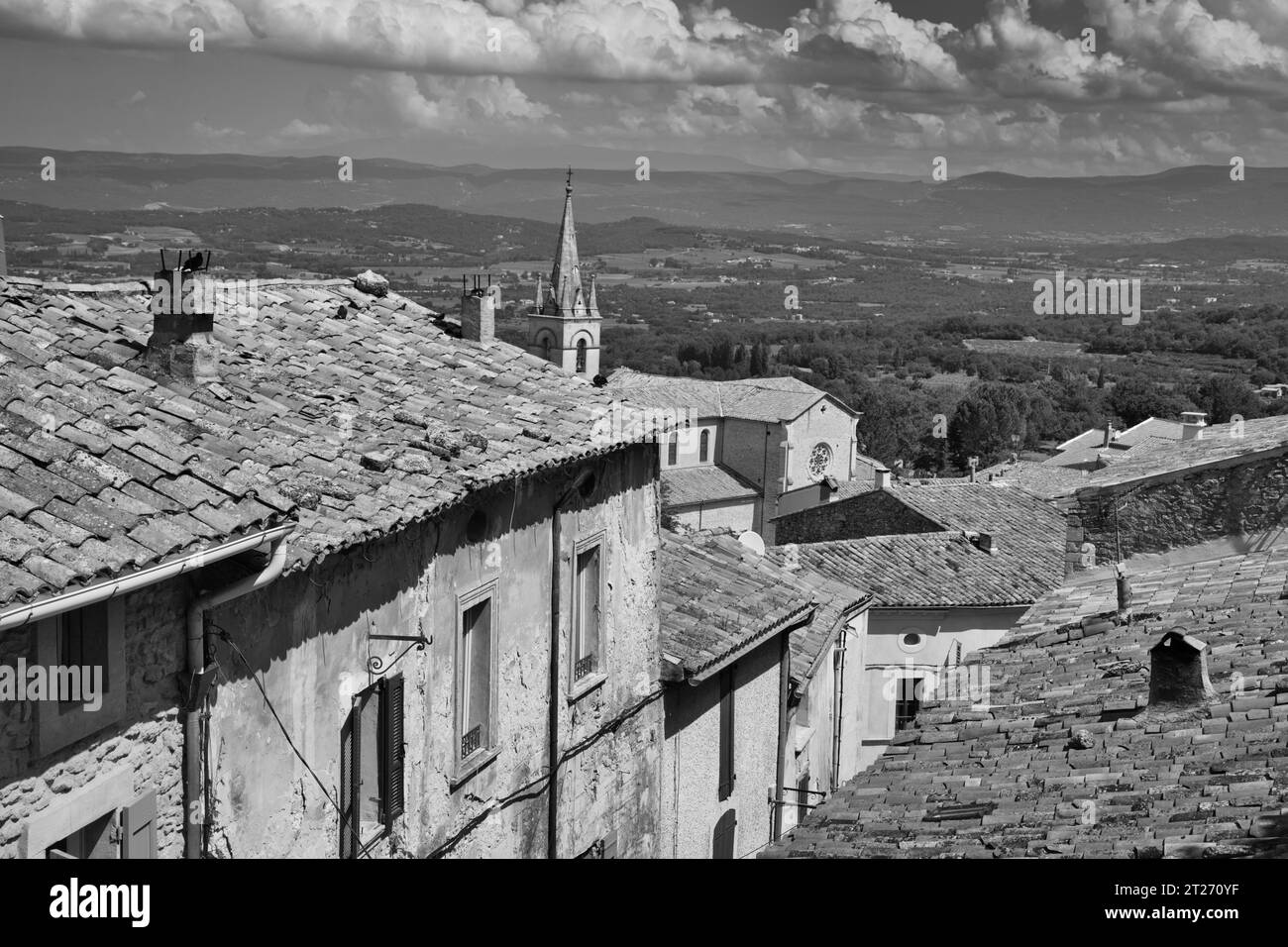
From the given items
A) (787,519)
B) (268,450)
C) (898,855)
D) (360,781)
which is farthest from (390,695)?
(787,519)

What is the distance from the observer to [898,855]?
6543 millimetres

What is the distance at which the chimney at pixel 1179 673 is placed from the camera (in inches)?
318

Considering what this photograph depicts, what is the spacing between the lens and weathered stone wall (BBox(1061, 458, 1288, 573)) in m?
12.2

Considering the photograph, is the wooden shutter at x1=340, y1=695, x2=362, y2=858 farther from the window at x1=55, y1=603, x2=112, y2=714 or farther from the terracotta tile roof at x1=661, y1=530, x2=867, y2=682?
the terracotta tile roof at x1=661, y1=530, x2=867, y2=682

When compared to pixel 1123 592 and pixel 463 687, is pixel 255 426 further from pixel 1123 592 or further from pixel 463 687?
pixel 1123 592

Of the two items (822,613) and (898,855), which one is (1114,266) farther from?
(898,855)

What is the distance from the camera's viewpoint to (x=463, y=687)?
32.3 feet

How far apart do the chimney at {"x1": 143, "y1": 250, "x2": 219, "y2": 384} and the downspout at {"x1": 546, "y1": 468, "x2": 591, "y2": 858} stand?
9.87 feet

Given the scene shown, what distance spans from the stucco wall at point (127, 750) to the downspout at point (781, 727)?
947cm

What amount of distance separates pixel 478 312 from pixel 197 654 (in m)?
5.87

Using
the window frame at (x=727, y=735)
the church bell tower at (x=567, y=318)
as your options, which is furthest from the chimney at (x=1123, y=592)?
the church bell tower at (x=567, y=318)

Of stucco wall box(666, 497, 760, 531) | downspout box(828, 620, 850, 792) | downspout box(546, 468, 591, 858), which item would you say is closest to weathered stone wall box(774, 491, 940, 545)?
downspout box(828, 620, 850, 792)

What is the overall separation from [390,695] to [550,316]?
6926cm

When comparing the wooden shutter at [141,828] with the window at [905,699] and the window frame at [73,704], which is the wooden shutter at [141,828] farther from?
the window at [905,699]
